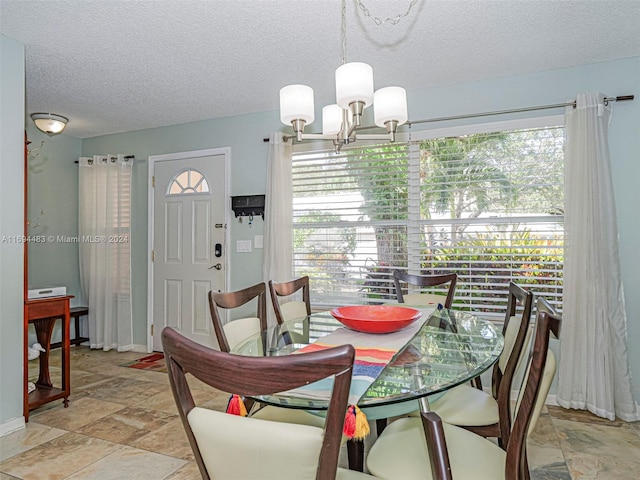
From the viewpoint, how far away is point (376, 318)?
2.04 m

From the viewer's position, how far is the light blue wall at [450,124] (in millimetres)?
2797

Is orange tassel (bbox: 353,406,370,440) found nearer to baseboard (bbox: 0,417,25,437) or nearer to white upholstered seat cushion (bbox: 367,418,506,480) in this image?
white upholstered seat cushion (bbox: 367,418,506,480)

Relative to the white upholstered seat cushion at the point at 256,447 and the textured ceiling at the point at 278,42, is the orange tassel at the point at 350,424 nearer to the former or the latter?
the white upholstered seat cushion at the point at 256,447

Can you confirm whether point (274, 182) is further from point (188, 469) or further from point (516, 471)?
point (516, 471)

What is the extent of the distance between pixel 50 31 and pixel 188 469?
8.53 ft

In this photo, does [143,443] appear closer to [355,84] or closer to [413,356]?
[413,356]

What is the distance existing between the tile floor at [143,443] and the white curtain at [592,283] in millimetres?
174

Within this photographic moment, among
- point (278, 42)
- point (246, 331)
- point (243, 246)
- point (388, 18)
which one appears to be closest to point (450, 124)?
point (388, 18)

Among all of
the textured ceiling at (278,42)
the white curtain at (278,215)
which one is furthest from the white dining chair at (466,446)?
the white curtain at (278,215)

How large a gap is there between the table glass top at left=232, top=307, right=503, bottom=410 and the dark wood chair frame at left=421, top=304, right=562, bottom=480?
12 cm

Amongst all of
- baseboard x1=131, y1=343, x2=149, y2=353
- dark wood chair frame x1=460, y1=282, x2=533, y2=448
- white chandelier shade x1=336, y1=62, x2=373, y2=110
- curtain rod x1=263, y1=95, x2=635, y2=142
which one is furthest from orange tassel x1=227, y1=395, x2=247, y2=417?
baseboard x1=131, y1=343, x2=149, y2=353

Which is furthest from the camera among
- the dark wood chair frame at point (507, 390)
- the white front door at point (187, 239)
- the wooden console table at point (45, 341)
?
the white front door at point (187, 239)

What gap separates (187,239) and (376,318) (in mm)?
2856

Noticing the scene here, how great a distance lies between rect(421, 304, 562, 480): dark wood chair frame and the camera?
1.05 metres
